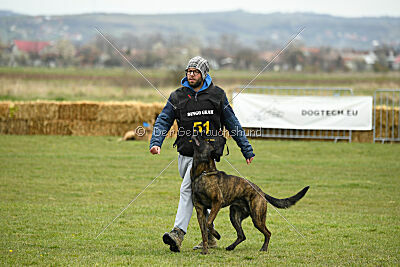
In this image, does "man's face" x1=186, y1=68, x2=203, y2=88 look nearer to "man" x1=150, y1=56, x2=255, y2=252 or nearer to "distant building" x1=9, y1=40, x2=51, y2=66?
"man" x1=150, y1=56, x2=255, y2=252

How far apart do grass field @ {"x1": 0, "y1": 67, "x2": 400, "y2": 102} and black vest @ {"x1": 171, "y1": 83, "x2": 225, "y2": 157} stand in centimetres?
1371

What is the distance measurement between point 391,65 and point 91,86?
97.1ft

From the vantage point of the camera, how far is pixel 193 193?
21.7 feet

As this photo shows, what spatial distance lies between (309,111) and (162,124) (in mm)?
14482

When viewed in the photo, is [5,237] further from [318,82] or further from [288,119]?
[318,82]

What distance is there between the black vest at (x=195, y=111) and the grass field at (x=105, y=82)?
45.0 ft

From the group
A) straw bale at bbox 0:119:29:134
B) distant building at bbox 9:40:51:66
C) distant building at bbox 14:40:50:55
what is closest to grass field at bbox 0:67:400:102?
distant building at bbox 9:40:51:66

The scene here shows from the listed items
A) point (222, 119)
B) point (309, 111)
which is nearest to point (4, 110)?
point (309, 111)

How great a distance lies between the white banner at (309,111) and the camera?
67.6ft

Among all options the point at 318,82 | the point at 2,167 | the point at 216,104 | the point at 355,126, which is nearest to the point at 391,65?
the point at 318,82

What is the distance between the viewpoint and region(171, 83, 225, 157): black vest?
269 inches

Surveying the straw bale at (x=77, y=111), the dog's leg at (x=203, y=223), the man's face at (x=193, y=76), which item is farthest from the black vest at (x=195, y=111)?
the straw bale at (x=77, y=111)

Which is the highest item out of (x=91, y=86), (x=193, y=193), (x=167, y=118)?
(x=91, y=86)

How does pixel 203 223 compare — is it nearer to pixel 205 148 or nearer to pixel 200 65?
pixel 205 148
